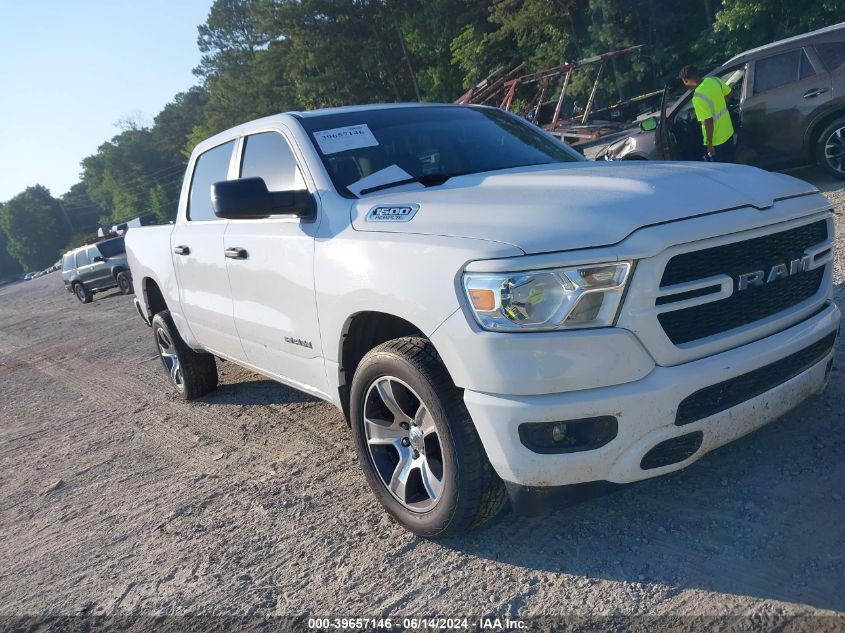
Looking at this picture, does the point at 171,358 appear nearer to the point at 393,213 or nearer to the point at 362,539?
the point at 362,539

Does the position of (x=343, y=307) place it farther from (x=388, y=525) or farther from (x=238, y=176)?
(x=238, y=176)

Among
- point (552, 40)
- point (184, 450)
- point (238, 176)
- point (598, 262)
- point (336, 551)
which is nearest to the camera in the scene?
point (598, 262)

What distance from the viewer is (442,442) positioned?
267 centimetres

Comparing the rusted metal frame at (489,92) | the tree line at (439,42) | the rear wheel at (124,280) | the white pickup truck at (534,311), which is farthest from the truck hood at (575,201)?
the rusted metal frame at (489,92)

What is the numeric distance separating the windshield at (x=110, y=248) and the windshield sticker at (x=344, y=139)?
695 inches

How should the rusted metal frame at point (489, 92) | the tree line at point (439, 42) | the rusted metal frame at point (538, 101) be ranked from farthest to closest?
the tree line at point (439, 42)
the rusted metal frame at point (489, 92)
the rusted metal frame at point (538, 101)

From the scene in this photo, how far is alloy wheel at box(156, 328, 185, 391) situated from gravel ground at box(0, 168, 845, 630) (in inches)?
36.6

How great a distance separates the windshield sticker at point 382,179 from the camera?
343cm

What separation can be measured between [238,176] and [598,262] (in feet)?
8.94

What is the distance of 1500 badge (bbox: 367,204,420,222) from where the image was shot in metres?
2.93

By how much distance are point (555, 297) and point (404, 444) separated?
106 cm

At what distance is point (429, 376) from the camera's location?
266cm

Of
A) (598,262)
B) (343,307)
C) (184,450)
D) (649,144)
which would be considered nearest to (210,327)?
(184,450)

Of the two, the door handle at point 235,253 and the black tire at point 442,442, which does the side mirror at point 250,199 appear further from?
the black tire at point 442,442
